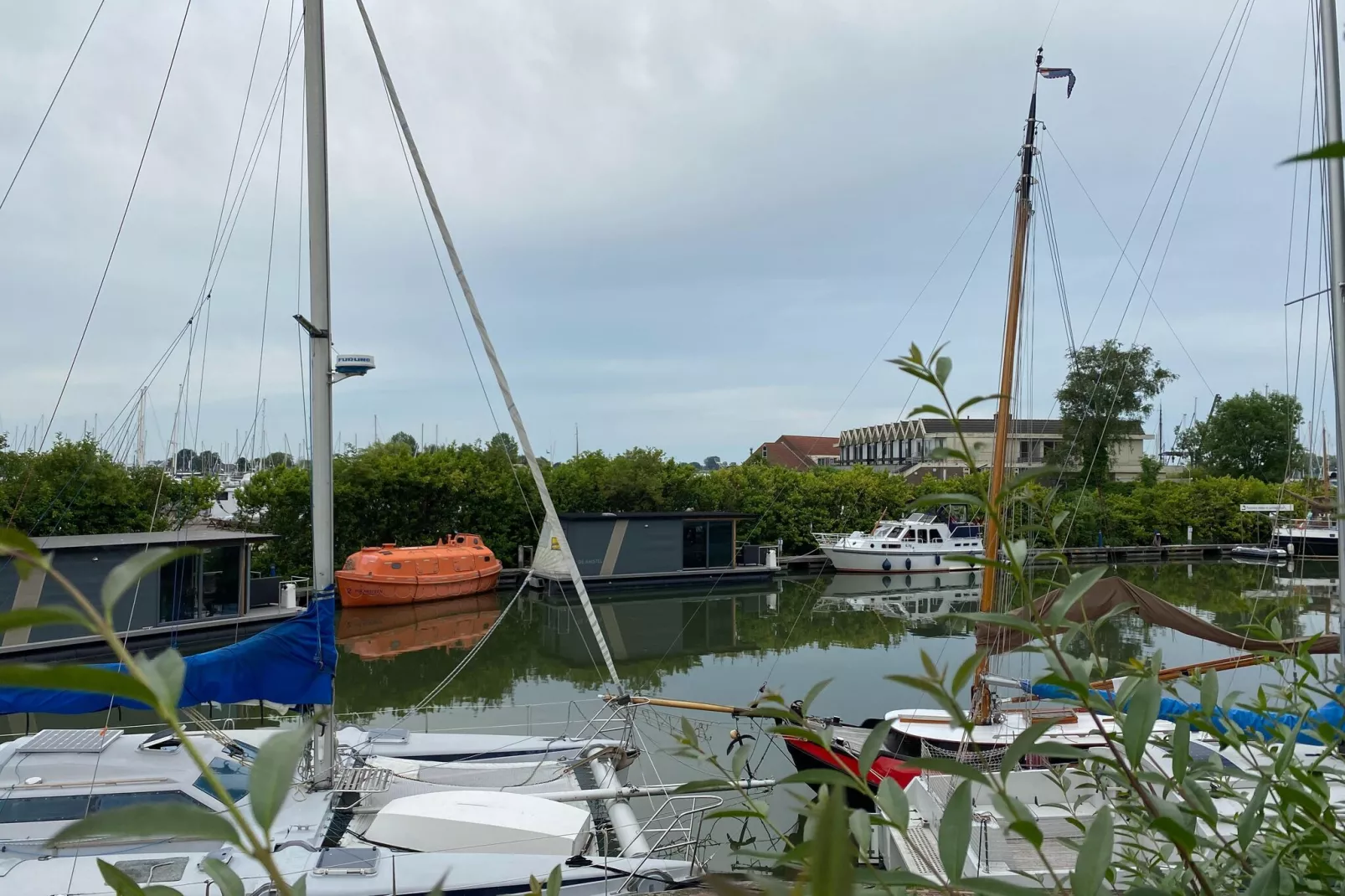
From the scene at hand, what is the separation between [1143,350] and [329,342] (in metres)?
39.2

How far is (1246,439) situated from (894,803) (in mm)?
51698

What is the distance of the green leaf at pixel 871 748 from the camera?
3.60 ft

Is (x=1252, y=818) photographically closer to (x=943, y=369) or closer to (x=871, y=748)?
(x=871, y=748)

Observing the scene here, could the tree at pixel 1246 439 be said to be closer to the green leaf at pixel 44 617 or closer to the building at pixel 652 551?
the building at pixel 652 551

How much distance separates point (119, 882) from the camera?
31.7 inches

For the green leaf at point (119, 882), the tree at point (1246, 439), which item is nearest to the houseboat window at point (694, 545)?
the green leaf at point (119, 882)

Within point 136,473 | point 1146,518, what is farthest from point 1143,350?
point 136,473

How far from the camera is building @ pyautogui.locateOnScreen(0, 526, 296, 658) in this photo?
44.6 feet

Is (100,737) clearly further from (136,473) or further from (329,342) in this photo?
(136,473)

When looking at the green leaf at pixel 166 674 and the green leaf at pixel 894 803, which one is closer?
the green leaf at pixel 166 674

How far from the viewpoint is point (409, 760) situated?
721 centimetres

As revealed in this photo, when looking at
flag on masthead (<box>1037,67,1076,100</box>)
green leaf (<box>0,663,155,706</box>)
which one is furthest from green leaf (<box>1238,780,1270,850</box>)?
flag on masthead (<box>1037,67,1076,100</box>)

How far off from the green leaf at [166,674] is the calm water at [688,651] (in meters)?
7.28

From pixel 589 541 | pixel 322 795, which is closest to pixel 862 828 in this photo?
pixel 322 795
